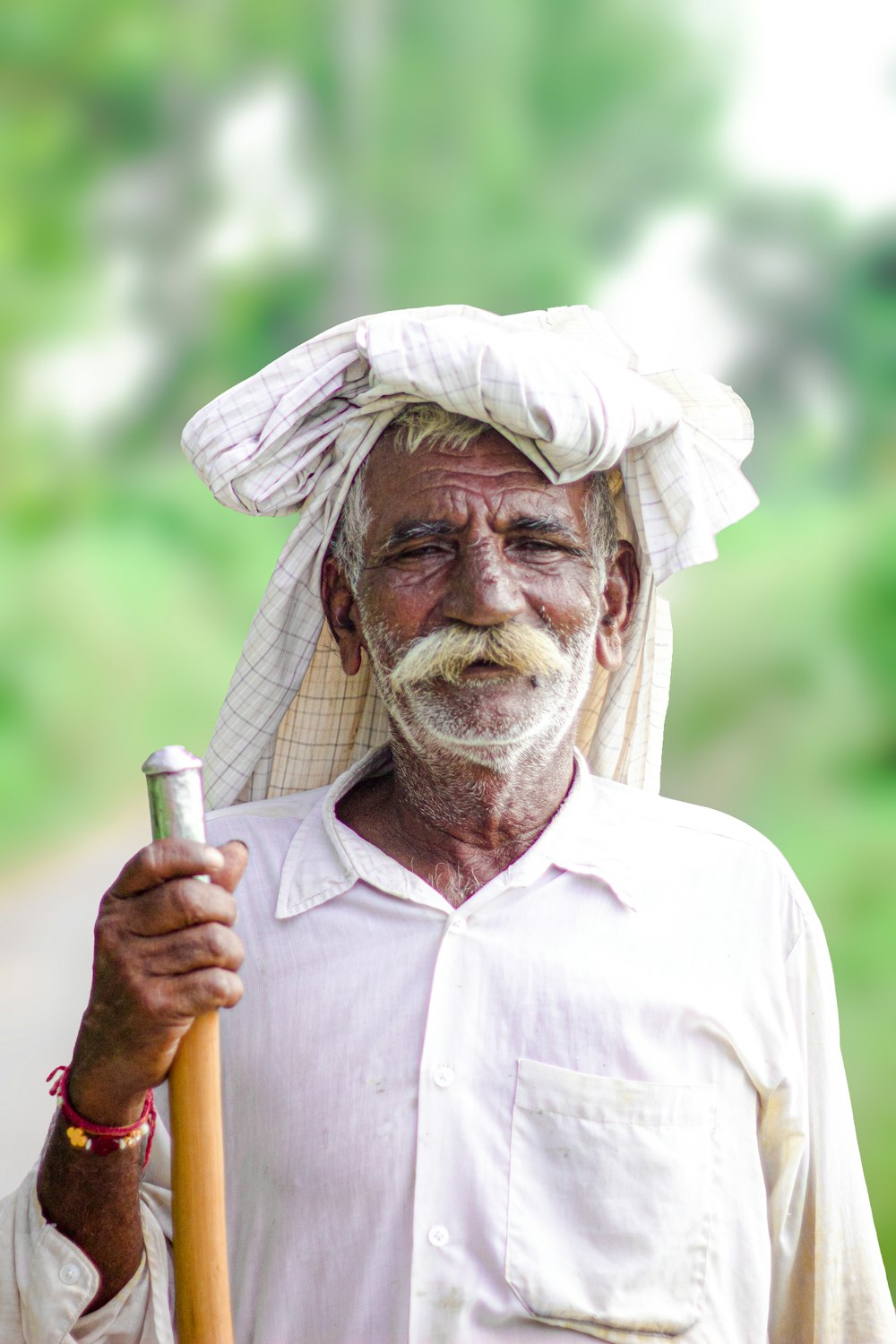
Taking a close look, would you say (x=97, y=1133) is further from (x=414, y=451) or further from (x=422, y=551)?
(x=414, y=451)

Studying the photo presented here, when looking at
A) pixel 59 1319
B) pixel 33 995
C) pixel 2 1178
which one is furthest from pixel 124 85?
pixel 59 1319

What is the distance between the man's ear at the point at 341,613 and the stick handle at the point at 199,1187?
712 mm

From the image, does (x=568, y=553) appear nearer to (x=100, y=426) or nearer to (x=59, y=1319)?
(x=59, y=1319)

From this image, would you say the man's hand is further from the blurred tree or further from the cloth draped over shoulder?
the blurred tree

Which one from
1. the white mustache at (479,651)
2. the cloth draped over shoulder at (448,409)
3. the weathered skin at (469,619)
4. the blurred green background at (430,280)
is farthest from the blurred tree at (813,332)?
the white mustache at (479,651)

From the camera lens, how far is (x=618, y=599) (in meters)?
2.04

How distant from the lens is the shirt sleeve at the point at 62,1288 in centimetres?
153

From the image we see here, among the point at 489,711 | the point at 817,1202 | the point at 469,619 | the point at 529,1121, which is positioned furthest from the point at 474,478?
the point at 817,1202

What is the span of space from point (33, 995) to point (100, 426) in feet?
4.61

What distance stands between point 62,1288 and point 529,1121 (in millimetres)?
566

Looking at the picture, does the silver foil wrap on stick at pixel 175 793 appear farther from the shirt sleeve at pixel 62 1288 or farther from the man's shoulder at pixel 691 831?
the man's shoulder at pixel 691 831

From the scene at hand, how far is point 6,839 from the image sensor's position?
125 inches

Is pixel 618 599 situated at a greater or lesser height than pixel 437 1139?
greater

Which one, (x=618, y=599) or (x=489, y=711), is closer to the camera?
(x=489, y=711)
